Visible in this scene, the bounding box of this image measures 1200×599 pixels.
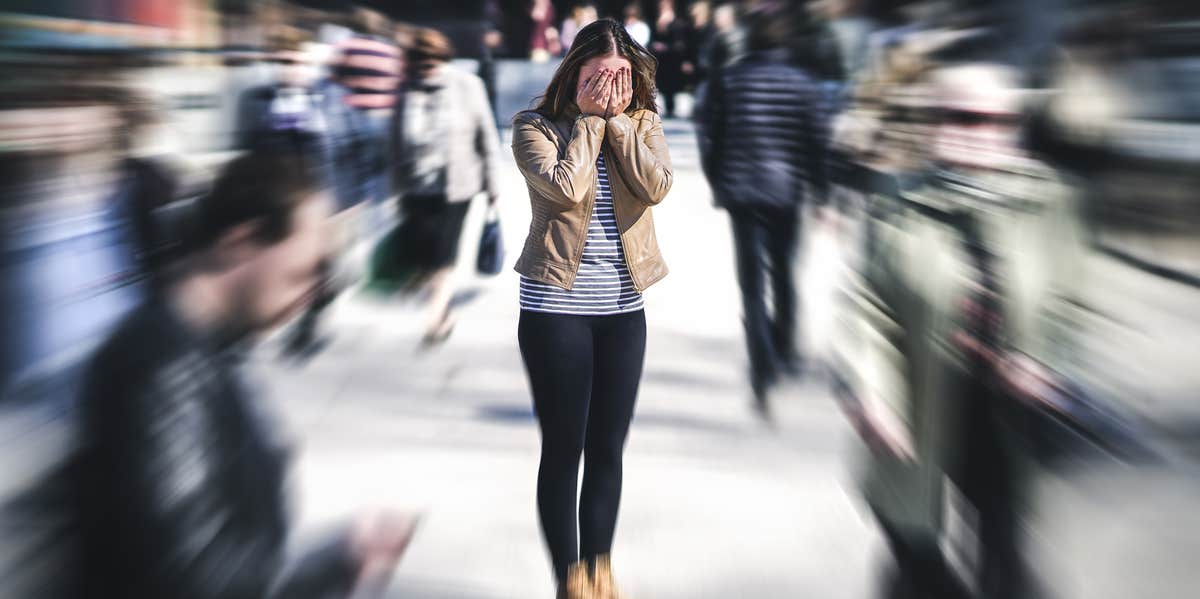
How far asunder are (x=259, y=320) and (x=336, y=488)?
3.55 feet

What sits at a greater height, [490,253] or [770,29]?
[770,29]

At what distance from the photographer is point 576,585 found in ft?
7.86

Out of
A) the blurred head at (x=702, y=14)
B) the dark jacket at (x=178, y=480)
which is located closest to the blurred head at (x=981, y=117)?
the dark jacket at (x=178, y=480)

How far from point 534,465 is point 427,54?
269cm

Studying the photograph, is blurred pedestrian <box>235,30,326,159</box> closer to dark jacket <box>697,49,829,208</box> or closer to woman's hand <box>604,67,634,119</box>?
dark jacket <box>697,49,829,208</box>

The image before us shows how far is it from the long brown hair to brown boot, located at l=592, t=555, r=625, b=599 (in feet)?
3.52

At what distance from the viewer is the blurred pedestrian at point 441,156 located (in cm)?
534

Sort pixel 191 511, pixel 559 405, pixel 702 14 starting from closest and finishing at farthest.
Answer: pixel 559 405 → pixel 191 511 → pixel 702 14

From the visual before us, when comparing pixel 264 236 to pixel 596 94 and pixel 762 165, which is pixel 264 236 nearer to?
pixel 762 165

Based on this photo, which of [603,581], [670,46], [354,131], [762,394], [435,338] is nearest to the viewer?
[603,581]

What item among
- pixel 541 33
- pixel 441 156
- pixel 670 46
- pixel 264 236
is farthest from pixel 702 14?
pixel 264 236

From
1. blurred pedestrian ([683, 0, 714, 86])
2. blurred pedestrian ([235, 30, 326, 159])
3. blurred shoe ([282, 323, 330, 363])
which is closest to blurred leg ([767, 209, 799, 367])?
blurred shoe ([282, 323, 330, 363])

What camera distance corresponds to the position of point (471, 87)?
5.32m

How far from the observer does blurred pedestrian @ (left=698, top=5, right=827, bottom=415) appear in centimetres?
431
